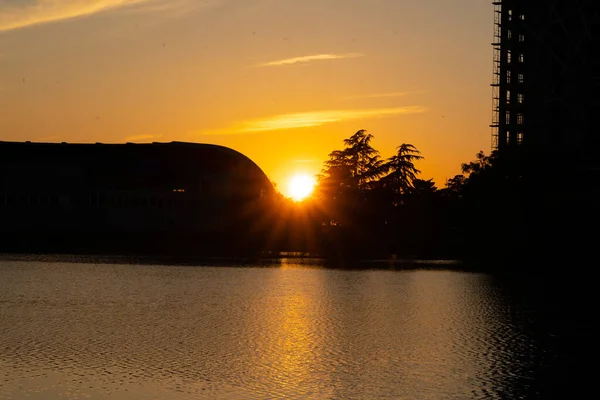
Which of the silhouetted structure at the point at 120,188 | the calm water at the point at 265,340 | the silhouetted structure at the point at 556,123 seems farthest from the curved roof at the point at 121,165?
the calm water at the point at 265,340

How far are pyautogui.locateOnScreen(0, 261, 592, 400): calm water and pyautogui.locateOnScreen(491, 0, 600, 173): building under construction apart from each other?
40.1m

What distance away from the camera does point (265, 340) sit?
4081cm

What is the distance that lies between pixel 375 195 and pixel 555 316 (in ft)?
357

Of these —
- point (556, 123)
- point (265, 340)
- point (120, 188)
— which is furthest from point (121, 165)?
point (265, 340)

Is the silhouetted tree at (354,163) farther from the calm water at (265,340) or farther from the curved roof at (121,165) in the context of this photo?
the calm water at (265,340)

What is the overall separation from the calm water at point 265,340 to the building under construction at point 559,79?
4008 centimetres

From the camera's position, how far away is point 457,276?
83375mm

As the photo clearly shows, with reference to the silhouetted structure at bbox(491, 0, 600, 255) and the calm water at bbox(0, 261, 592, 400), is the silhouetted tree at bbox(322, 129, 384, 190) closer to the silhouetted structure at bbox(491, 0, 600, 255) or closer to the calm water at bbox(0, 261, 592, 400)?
the silhouetted structure at bbox(491, 0, 600, 255)

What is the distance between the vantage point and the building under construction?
10619 cm

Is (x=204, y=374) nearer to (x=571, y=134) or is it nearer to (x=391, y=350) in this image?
(x=391, y=350)

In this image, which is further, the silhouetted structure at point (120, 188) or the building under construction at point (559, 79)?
the silhouetted structure at point (120, 188)

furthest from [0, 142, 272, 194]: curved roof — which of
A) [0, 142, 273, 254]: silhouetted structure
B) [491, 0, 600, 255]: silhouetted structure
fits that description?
[491, 0, 600, 255]: silhouetted structure

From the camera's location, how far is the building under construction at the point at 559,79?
348 feet

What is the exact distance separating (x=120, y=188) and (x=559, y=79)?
76.7m
